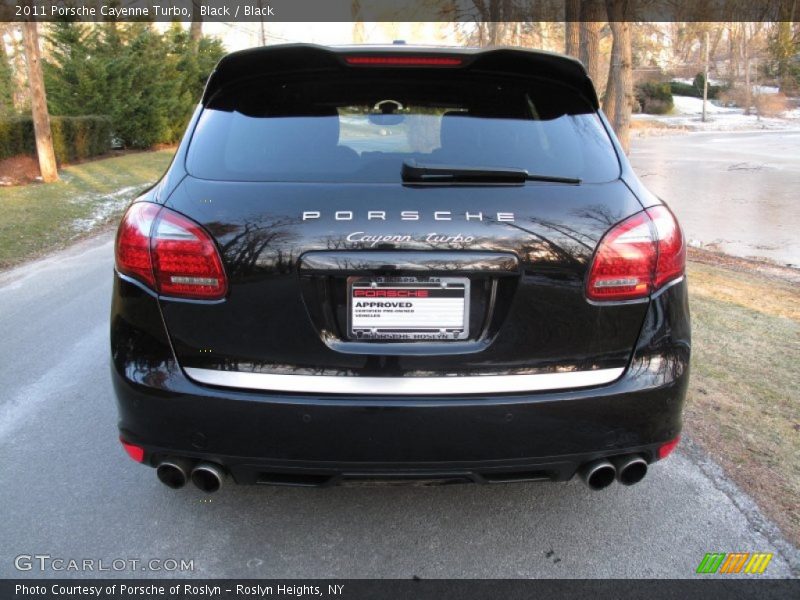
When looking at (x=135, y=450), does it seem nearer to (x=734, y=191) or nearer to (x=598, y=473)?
(x=598, y=473)

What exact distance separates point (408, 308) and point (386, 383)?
259mm

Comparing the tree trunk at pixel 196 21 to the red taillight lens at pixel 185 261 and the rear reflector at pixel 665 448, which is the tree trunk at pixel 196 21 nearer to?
the red taillight lens at pixel 185 261

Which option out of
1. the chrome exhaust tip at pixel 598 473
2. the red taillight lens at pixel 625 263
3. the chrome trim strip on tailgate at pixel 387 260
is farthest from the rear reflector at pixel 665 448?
the chrome trim strip on tailgate at pixel 387 260

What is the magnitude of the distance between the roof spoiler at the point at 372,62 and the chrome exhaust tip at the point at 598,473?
1.48m

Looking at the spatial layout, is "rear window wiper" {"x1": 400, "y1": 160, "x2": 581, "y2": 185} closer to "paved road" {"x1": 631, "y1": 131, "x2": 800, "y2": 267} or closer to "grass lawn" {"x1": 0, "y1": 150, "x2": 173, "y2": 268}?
"grass lawn" {"x1": 0, "y1": 150, "x2": 173, "y2": 268}

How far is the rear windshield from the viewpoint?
2.33 meters

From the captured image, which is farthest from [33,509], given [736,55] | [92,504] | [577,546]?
[736,55]

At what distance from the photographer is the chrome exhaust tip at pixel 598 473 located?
2324 mm

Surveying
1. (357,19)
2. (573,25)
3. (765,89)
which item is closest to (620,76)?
(573,25)

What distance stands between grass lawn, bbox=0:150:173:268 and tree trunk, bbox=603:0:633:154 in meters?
9.11

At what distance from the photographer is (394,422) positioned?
215 centimetres

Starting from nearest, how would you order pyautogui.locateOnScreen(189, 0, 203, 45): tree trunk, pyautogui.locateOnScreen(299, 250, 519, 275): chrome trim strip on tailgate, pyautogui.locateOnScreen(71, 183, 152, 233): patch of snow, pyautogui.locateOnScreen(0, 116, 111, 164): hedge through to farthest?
pyautogui.locateOnScreen(299, 250, 519, 275): chrome trim strip on tailgate < pyautogui.locateOnScreen(71, 183, 152, 233): patch of snow < pyautogui.locateOnScreen(0, 116, 111, 164): hedge < pyautogui.locateOnScreen(189, 0, 203, 45): tree trunk

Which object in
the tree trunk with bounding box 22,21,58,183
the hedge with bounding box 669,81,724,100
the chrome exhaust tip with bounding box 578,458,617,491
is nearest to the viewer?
the chrome exhaust tip with bounding box 578,458,617,491

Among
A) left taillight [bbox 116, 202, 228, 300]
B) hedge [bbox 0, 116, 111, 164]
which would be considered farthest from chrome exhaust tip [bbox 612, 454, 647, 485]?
hedge [bbox 0, 116, 111, 164]
